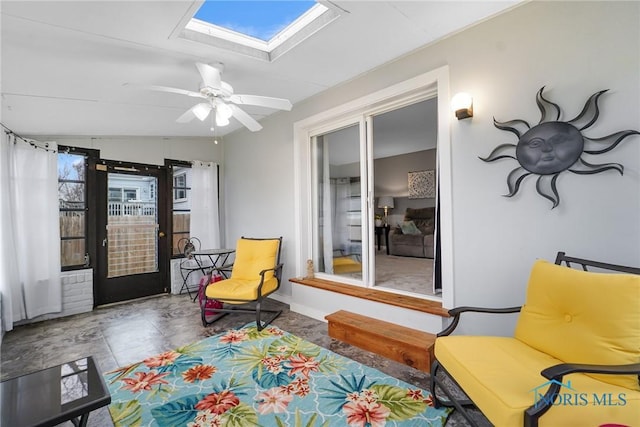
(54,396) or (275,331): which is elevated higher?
(54,396)

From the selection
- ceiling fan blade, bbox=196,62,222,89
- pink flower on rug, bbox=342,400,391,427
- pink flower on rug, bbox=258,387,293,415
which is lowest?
pink flower on rug, bbox=258,387,293,415

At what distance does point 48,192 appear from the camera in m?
3.45

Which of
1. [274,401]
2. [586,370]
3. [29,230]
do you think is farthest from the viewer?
[29,230]

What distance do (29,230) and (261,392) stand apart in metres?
3.43

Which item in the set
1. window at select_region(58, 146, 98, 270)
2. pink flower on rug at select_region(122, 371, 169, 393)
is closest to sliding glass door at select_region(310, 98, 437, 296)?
pink flower on rug at select_region(122, 371, 169, 393)

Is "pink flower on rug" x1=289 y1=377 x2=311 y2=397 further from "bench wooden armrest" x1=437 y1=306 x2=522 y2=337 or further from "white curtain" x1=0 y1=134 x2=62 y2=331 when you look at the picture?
"white curtain" x1=0 y1=134 x2=62 y2=331

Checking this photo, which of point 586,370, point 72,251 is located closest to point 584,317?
point 586,370

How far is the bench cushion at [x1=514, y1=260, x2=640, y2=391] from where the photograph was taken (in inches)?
51.3

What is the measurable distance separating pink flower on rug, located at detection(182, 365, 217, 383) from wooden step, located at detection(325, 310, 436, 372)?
1143mm

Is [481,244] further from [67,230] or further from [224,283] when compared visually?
[67,230]

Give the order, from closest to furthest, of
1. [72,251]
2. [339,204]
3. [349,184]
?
[349,184], [339,204], [72,251]

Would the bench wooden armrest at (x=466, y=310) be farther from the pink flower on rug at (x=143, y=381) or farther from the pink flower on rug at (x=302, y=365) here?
the pink flower on rug at (x=143, y=381)

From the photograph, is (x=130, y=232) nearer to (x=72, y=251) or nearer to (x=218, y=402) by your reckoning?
(x=72, y=251)

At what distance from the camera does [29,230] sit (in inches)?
131
